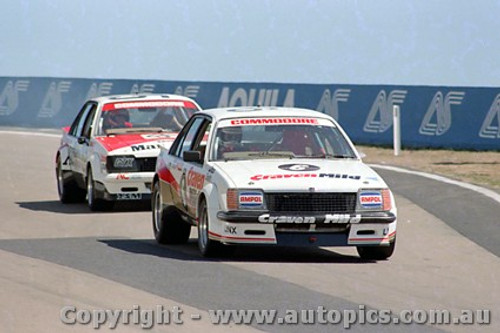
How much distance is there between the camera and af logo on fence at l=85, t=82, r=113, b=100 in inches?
1685

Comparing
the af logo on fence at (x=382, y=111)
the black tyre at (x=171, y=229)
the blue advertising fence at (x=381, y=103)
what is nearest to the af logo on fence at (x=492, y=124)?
the blue advertising fence at (x=381, y=103)

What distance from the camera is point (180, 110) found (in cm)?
1983

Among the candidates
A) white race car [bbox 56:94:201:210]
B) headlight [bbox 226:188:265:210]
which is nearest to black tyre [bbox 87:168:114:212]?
white race car [bbox 56:94:201:210]

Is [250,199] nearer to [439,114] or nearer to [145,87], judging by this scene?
[439,114]

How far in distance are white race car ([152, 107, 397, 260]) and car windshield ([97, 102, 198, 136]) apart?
4.57 metres

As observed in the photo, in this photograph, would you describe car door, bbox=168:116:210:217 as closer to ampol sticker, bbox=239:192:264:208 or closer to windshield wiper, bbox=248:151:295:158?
windshield wiper, bbox=248:151:295:158

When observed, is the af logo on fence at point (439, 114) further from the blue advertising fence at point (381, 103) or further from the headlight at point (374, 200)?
the headlight at point (374, 200)

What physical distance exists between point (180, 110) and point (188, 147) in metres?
4.72

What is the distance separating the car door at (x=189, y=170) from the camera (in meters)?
14.2

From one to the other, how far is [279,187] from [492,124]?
17.9 metres

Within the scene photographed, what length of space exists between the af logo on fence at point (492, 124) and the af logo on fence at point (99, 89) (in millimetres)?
14986

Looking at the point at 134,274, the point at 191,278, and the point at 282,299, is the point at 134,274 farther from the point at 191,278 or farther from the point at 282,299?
the point at 282,299

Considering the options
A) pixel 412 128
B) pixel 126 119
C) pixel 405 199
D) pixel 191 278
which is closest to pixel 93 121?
pixel 126 119

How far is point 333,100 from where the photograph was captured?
34.6 metres
